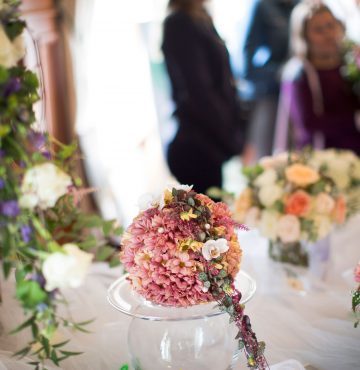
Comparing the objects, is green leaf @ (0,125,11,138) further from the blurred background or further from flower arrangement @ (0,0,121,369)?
the blurred background

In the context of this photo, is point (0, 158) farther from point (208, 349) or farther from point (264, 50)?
point (264, 50)

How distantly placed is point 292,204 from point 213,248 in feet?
2.36

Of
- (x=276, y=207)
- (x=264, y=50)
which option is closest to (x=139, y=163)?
(x=264, y=50)

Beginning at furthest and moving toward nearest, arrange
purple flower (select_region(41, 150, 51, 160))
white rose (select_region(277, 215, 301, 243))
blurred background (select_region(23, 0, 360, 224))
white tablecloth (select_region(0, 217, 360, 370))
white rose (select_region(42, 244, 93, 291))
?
blurred background (select_region(23, 0, 360, 224)) < white rose (select_region(277, 215, 301, 243)) < white tablecloth (select_region(0, 217, 360, 370)) < purple flower (select_region(41, 150, 51, 160)) < white rose (select_region(42, 244, 93, 291))

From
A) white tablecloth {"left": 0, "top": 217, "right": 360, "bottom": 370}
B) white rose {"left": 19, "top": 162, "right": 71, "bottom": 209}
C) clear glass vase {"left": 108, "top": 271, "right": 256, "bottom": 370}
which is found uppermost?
white rose {"left": 19, "top": 162, "right": 71, "bottom": 209}

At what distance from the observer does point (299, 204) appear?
69.1 inches

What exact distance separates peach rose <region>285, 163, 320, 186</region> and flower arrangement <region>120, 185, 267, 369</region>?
0.65 meters

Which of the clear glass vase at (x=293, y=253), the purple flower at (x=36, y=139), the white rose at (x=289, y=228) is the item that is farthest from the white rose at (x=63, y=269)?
the clear glass vase at (x=293, y=253)

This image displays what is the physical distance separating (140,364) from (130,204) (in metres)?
2.84

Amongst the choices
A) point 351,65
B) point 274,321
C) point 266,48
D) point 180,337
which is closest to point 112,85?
point 266,48

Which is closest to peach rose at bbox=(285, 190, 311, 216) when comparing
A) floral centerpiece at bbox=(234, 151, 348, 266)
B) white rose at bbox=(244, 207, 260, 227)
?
floral centerpiece at bbox=(234, 151, 348, 266)

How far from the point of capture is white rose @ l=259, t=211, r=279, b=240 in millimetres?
1776

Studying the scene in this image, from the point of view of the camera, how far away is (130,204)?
158 inches

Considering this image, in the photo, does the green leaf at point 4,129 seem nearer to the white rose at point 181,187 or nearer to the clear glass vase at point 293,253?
the white rose at point 181,187
